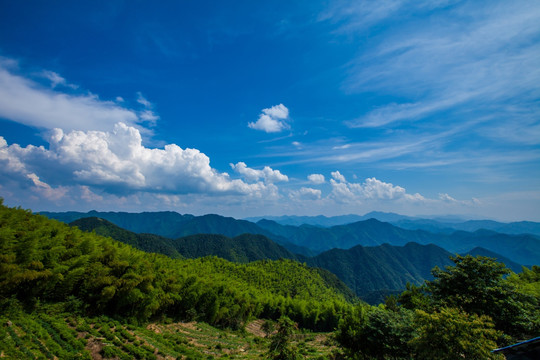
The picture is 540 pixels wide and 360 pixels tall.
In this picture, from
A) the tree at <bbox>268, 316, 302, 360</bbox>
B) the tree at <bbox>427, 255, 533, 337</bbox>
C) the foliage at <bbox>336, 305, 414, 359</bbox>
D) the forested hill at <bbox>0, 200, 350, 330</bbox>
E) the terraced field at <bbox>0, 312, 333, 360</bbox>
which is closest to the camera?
the terraced field at <bbox>0, 312, 333, 360</bbox>

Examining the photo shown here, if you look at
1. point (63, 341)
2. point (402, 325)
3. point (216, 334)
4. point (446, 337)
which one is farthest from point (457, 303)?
point (216, 334)

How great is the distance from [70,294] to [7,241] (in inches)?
443

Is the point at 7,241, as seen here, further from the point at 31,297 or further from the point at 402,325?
the point at 402,325

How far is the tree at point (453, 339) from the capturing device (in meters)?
13.2

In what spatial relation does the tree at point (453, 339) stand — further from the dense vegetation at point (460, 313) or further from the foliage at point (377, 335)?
the foliage at point (377, 335)

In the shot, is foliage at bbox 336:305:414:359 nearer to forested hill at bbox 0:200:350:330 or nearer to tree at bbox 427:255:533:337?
tree at bbox 427:255:533:337

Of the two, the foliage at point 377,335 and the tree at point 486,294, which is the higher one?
the tree at point 486,294

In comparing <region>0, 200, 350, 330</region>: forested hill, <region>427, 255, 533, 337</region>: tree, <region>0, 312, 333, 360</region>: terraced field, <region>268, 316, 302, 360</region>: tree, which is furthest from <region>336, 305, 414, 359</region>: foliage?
<region>0, 200, 350, 330</region>: forested hill

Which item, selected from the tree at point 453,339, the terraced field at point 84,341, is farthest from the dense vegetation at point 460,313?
the terraced field at point 84,341

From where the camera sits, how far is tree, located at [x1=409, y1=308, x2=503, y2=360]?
13.2 m

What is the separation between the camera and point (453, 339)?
1377 centimetres

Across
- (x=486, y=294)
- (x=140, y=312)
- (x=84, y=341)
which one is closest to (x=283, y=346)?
(x=84, y=341)

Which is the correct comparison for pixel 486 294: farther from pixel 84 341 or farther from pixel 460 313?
pixel 84 341

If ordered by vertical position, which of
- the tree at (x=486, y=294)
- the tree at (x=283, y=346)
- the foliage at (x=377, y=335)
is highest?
the tree at (x=486, y=294)
